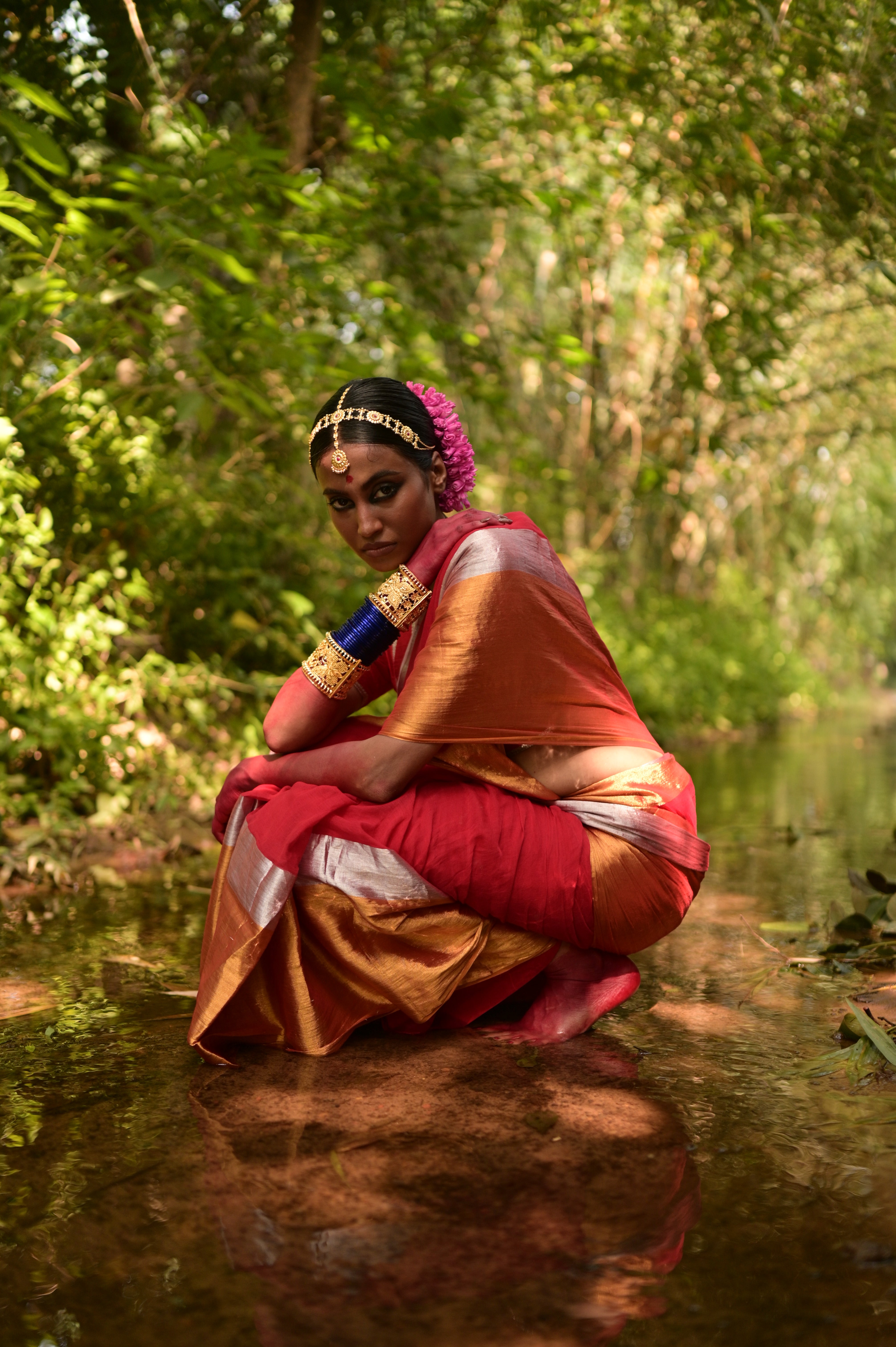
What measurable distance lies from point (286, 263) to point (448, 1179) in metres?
4.82

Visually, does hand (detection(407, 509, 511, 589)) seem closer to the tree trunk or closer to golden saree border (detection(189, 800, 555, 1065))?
golden saree border (detection(189, 800, 555, 1065))

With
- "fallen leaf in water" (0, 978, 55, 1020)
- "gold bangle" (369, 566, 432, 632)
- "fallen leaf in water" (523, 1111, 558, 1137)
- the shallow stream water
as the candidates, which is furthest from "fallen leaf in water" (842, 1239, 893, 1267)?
"fallen leaf in water" (0, 978, 55, 1020)

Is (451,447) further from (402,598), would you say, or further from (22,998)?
(22,998)

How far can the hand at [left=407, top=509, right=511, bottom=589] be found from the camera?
258 cm

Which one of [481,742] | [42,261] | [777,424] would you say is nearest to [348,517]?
[481,742]

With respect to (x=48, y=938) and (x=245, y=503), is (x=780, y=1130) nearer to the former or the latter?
(x=48, y=938)

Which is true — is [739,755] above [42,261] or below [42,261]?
below

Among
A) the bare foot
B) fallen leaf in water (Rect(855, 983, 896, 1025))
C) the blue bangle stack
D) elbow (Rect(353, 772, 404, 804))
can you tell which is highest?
the blue bangle stack

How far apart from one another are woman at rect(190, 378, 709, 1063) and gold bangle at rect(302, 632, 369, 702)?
7.9 inches

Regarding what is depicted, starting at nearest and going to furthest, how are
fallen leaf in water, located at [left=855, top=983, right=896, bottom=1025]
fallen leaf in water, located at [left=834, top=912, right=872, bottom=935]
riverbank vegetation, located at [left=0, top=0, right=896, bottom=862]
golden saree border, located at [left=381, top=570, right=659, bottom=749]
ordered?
golden saree border, located at [left=381, top=570, right=659, bottom=749] < fallen leaf in water, located at [left=855, top=983, right=896, bottom=1025] < fallen leaf in water, located at [left=834, top=912, right=872, bottom=935] < riverbank vegetation, located at [left=0, top=0, right=896, bottom=862]

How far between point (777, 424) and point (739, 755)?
6.77m

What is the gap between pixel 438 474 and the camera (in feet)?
9.08

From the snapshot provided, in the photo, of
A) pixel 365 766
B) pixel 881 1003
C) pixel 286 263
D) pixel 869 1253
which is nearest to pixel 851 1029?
pixel 881 1003

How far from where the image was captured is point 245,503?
5762mm
